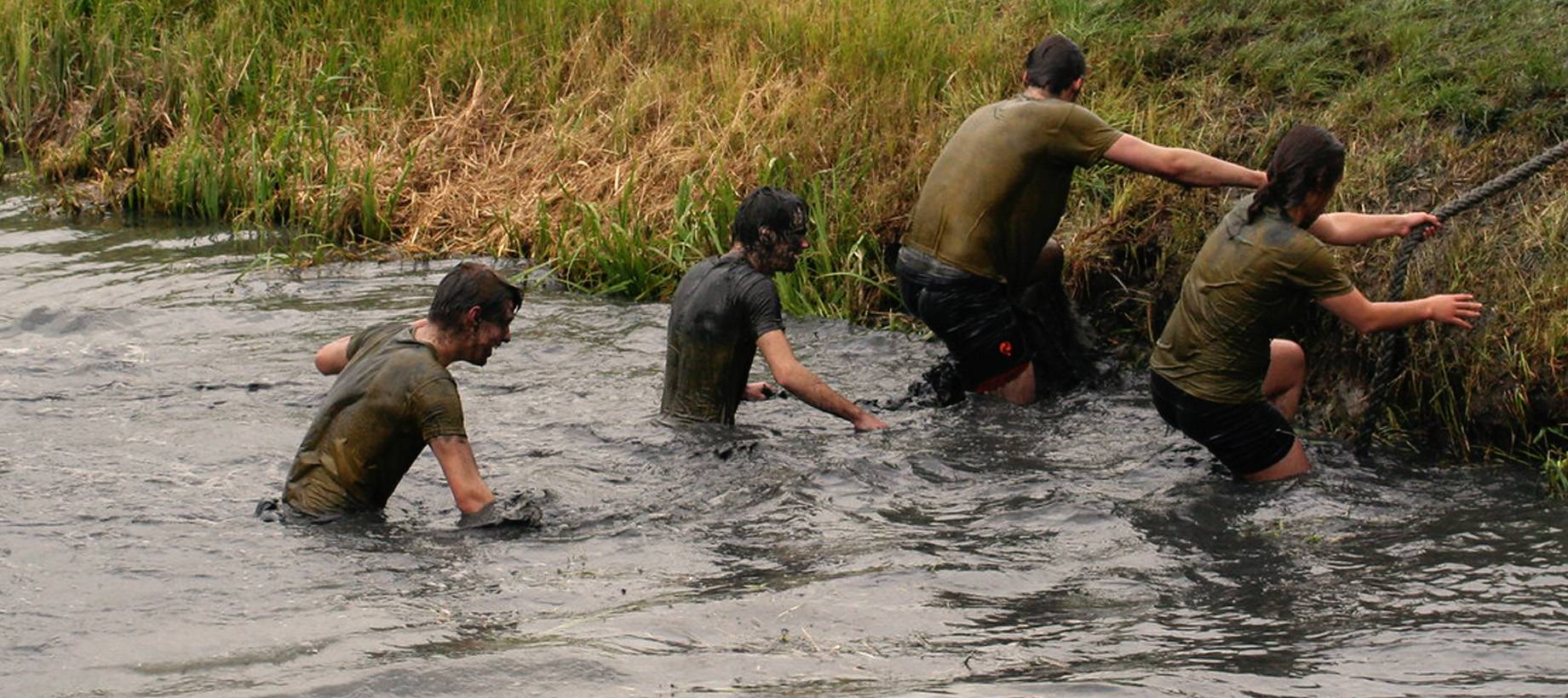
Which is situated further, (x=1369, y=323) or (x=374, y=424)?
(x=1369, y=323)

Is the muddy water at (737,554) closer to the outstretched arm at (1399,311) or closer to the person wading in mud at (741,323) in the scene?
the person wading in mud at (741,323)

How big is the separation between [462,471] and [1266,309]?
9.98 feet

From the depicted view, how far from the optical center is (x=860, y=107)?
1091cm

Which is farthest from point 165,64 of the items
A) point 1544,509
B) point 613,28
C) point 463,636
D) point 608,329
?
point 1544,509

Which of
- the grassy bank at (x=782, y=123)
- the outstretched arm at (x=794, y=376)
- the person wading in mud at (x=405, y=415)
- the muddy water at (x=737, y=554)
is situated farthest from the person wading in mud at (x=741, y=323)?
the grassy bank at (x=782, y=123)

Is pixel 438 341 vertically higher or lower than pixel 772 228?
lower

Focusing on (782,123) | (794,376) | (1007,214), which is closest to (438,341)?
(794,376)

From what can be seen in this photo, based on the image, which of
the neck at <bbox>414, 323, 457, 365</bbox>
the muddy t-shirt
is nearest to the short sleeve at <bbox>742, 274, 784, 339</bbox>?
the muddy t-shirt

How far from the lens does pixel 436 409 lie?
6340 mm

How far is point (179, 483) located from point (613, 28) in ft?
20.2

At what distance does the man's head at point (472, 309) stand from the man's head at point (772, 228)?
4.50 feet

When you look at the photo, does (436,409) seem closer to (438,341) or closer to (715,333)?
(438,341)

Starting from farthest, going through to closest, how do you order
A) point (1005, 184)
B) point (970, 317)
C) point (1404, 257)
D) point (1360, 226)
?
point (970, 317) < point (1005, 184) < point (1404, 257) < point (1360, 226)

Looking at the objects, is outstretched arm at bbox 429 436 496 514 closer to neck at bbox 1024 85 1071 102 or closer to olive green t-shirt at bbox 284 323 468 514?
olive green t-shirt at bbox 284 323 468 514
